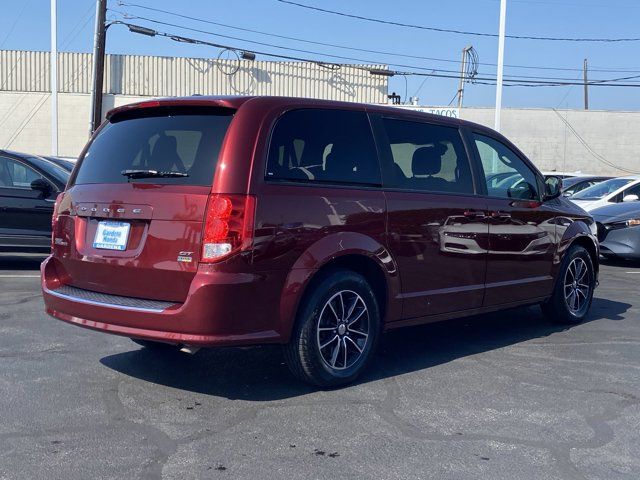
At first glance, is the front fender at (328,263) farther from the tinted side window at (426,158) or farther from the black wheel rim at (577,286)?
the black wheel rim at (577,286)

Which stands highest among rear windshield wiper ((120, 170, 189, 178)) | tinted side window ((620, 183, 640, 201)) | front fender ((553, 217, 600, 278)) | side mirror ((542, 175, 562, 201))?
tinted side window ((620, 183, 640, 201))

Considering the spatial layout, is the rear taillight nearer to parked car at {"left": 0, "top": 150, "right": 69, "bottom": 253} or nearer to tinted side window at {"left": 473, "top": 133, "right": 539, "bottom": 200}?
tinted side window at {"left": 473, "top": 133, "right": 539, "bottom": 200}

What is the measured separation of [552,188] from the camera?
6984 mm

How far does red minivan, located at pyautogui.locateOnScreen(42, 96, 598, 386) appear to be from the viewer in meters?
4.36

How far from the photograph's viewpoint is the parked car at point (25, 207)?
396 inches

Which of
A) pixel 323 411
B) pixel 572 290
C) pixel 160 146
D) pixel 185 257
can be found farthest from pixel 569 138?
pixel 185 257

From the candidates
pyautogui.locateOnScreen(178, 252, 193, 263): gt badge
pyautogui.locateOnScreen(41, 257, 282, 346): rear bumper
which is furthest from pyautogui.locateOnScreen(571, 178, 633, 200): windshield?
pyautogui.locateOnScreen(178, 252, 193, 263): gt badge

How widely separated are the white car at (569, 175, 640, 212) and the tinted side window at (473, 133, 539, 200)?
864cm

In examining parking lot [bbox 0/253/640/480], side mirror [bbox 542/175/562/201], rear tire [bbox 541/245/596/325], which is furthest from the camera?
rear tire [bbox 541/245/596/325]

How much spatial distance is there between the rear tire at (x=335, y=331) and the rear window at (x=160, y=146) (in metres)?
1.07

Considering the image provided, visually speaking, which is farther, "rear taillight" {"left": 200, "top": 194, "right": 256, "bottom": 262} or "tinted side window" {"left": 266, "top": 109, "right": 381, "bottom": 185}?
"tinted side window" {"left": 266, "top": 109, "right": 381, "bottom": 185}

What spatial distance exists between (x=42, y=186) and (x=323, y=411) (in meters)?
6.94

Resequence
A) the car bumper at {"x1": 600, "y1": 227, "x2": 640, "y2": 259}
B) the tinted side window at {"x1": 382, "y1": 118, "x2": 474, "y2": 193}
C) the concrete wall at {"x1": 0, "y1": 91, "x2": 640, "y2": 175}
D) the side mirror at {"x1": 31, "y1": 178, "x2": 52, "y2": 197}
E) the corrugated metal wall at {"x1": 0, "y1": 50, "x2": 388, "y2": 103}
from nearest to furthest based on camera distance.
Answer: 1. the tinted side window at {"x1": 382, "y1": 118, "x2": 474, "y2": 193}
2. the side mirror at {"x1": 31, "y1": 178, "x2": 52, "y2": 197}
3. the car bumper at {"x1": 600, "y1": 227, "x2": 640, "y2": 259}
4. the concrete wall at {"x1": 0, "y1": 91, "x2": 640, "y2": 175}
5. the corrugated metal wall at {"x1": 0, "y1": 50, "x2": 388, "y2": 103}

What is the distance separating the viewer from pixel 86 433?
4098 mm
